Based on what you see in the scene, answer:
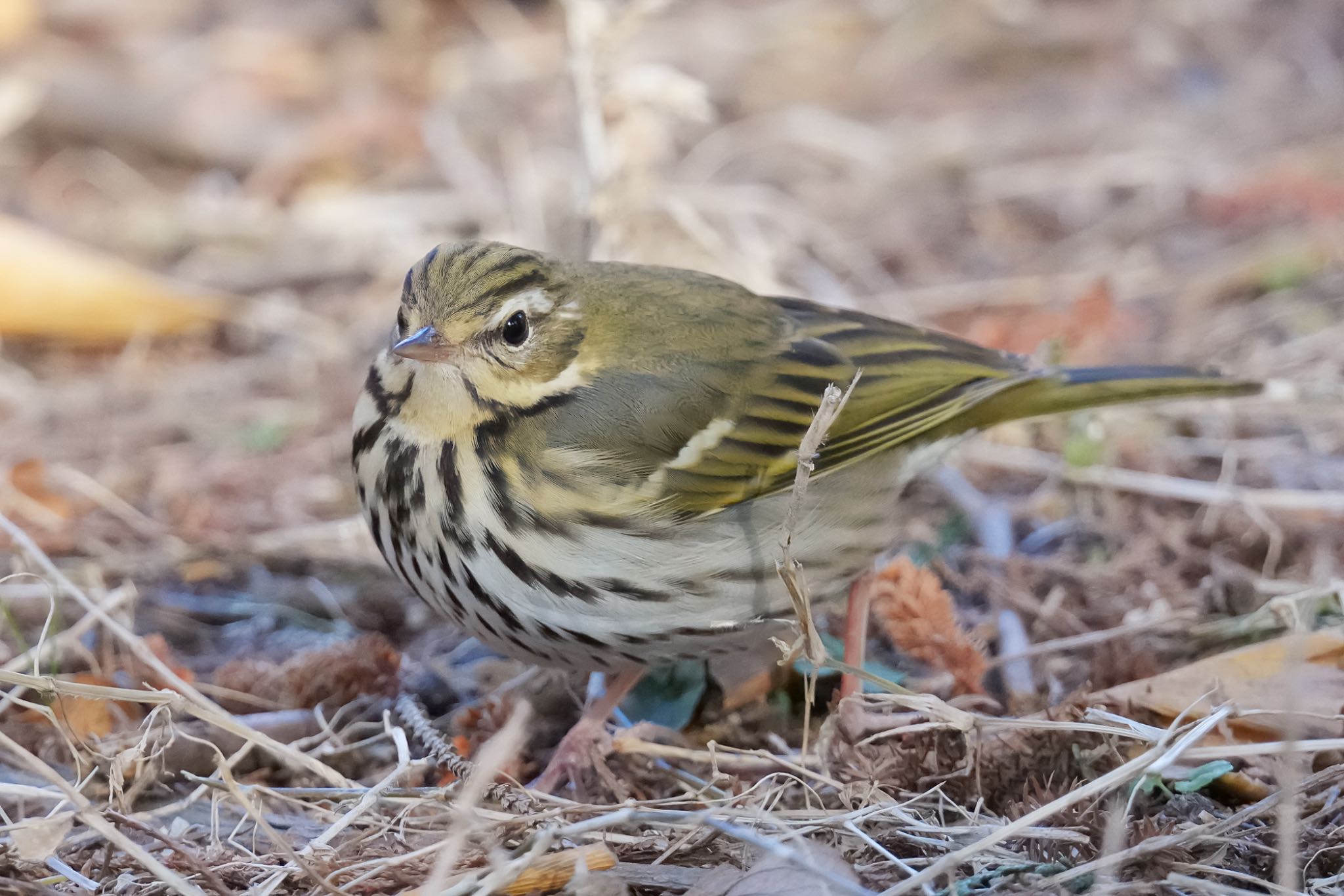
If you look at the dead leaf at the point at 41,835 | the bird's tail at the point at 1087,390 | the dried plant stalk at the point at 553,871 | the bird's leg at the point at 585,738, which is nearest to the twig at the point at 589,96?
the bird's tail at the point at 1087,390

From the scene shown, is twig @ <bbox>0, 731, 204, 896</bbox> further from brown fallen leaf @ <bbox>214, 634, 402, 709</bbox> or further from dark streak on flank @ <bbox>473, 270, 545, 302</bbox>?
dark streak on flank @ <bbox>473, 270, 545, 302</bbox>

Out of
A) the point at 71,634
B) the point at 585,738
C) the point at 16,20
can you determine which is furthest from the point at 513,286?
the point at 16,20

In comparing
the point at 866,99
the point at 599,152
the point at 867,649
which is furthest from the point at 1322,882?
the point at 866,99

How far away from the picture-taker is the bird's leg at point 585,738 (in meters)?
3.08

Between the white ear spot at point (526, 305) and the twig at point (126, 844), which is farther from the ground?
the white ear spot at point (526, 305)

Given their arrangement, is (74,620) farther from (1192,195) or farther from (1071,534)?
(1192,195)

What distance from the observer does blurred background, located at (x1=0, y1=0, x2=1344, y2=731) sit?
4.11 metres

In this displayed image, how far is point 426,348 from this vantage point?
289 centimetres

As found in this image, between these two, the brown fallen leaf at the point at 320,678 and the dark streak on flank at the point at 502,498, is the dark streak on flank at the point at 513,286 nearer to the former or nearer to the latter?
Result: the dark streak on flank at the point at 502,498

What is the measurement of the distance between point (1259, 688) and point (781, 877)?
4.44 ft

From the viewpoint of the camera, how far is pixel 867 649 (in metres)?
3.62

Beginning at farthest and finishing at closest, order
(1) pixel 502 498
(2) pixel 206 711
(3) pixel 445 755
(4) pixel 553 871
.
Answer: (1) pixel 502 498, (3) pixel 445 755, (2) pixel 206 711, (4) pixel 553 871

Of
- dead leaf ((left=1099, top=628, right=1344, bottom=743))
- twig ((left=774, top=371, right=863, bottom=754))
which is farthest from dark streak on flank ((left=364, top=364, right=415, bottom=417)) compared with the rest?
dead leaf ((left=1099, top=628, right=1344, bottom=743))

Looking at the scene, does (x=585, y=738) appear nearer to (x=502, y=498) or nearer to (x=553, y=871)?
(x=502, y=498)
